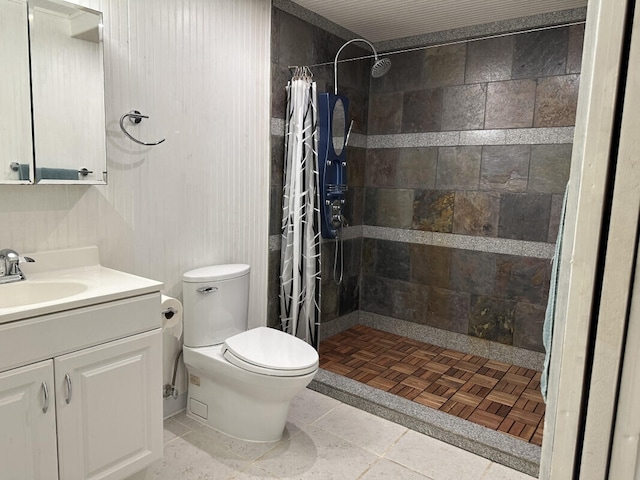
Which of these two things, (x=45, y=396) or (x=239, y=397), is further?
(x=239, y=397)

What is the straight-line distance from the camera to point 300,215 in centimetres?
293

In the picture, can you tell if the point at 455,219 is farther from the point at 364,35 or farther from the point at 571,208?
the point at 571,208

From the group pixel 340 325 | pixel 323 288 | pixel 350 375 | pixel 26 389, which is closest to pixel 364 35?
pixel 323 288

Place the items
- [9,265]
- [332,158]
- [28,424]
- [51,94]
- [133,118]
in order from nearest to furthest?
[28,424], [9,265], [51,94], [133,118], [332,158]

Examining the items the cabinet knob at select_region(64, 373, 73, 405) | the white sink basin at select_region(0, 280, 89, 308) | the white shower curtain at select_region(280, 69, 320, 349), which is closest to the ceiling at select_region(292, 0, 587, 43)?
the white shower curtain at select_region(280, 69, 320, 349)

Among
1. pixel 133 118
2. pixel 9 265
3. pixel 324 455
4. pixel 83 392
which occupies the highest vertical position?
pixel 133 118

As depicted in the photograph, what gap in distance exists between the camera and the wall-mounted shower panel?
119 inches

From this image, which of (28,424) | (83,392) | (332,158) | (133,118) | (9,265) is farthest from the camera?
(332,158)

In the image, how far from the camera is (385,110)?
3.69 meters

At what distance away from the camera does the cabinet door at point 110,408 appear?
1577mm

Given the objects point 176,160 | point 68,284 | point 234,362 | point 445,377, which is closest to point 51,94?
point 176,160

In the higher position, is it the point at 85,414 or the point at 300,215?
the point at 300,215

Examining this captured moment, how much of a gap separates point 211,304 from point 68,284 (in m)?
0.76

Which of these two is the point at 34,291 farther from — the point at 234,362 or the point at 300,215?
the point at 300,215
